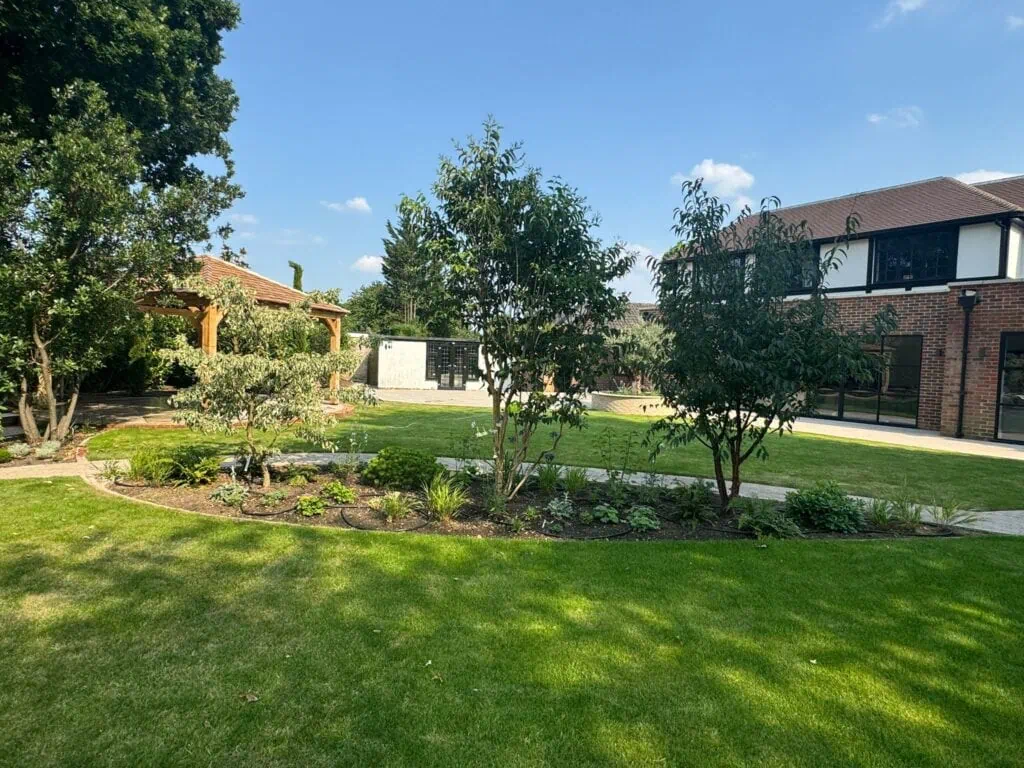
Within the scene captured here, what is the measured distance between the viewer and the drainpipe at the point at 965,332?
13.8 metres

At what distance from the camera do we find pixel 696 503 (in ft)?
19.3

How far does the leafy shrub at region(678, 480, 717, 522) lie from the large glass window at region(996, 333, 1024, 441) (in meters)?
11.5

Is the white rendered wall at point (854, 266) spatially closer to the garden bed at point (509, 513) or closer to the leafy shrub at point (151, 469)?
the garden bed at point (509, 513)

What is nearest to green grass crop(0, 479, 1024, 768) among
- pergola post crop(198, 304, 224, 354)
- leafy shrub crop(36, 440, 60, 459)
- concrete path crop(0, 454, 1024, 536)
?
concrete path crop(0, 454, 1024, 536)

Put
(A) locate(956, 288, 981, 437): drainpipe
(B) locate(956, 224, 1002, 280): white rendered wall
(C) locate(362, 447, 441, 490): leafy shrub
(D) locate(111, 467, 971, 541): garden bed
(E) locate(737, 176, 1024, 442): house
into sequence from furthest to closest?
(B) locate(956, 224, 1002, 280): white rendered wall < (A) locate(956, 288, 981, 437): drainpipe < (E) locate(737, 176, 1024, 442): house < (C) locate(362, 447, 441, 490): leafy shrub < (D) locate(111, 467, 971, 541): garden bed

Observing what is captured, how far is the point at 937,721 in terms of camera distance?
2.65 meters

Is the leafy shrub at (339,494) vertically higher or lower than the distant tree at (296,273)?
lower

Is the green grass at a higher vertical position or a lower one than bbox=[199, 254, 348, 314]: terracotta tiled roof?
lower

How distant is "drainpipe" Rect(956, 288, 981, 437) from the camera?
1379cm

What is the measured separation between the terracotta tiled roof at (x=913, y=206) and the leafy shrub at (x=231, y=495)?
13725 millimetres

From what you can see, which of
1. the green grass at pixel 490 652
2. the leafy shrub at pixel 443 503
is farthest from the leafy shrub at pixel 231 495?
the leafy shrub at pixel 443 503

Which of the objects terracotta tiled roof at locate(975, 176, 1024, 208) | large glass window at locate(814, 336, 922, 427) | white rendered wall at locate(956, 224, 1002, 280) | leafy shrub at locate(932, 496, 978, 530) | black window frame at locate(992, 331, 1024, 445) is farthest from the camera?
terracotta tiled roof at locate(975, 176, 1024, 208)

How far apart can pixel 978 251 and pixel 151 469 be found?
1967cm

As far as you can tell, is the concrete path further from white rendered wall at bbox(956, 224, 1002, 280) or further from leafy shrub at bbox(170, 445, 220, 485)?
white rendered wall at bbox(956, 224, 1002, 280)
